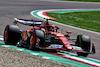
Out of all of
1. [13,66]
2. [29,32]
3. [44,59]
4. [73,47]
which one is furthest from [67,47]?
[13,66]

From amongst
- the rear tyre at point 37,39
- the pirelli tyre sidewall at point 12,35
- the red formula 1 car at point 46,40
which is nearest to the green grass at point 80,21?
the red formula 1 car at point 46,40

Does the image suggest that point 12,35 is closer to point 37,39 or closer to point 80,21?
point 37,39

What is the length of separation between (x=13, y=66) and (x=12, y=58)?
104cm

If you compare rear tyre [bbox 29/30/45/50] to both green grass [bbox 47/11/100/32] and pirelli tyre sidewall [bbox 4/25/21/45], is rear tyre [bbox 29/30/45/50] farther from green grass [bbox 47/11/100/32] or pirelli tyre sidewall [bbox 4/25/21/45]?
green grass [bbox 47/11/100/32]

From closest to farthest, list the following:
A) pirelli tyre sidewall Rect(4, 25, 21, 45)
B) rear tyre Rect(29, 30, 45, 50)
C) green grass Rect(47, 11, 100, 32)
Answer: rear tyre Rect(29, 30, 45, 50), pirelli tyre sidewall Rect(4, 25, 21, 45), green grass Rect(47, 11, 100, 32)

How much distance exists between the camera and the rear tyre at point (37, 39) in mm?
11039

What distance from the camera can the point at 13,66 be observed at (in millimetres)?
8945

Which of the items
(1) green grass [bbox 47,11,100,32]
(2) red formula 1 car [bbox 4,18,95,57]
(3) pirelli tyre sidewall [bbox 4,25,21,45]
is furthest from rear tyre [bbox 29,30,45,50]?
(1) green grass [bbox 47,11,100,32]

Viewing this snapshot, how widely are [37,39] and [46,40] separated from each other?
51cm

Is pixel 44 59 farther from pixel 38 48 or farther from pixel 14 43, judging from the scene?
pixel 14 43

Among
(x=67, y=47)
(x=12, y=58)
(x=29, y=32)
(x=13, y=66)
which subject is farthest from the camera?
A: (x=29, y=32)

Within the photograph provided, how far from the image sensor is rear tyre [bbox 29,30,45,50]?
435 inches

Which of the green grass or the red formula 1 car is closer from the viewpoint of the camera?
the red formula 1 car

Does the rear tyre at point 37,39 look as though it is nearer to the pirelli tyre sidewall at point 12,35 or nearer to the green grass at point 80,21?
the pirelli tyre sidewall at point 12,35
